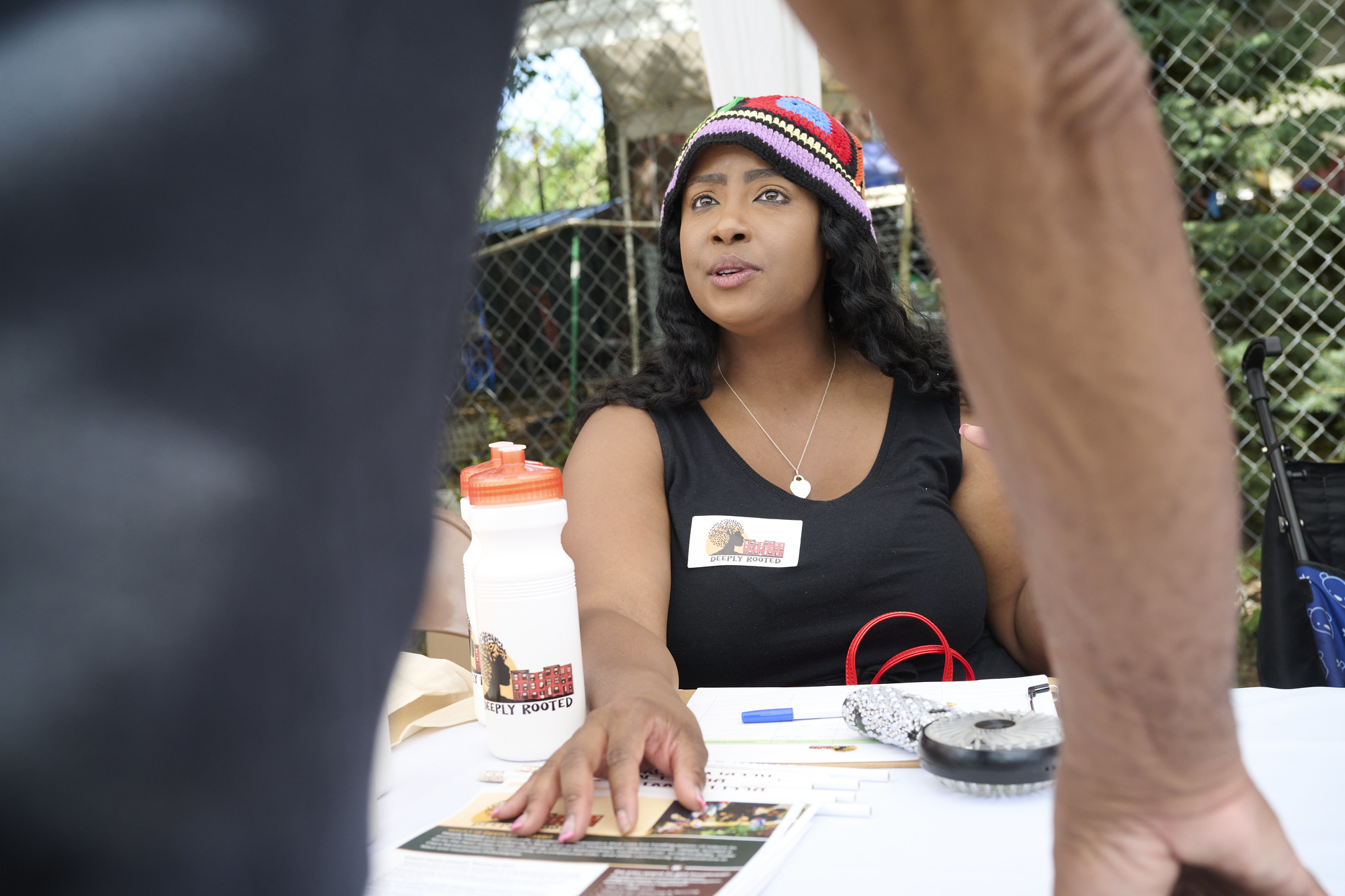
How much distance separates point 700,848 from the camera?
2.49 ft

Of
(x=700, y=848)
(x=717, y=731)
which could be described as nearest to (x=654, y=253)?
(x=717, y=731)

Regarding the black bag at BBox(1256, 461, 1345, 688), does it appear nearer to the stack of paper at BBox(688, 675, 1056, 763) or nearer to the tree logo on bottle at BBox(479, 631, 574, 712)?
the stack of paper at BBox(688, 675, 1056, 763)

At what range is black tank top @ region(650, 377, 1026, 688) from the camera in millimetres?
1600

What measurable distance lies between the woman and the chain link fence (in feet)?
3.93

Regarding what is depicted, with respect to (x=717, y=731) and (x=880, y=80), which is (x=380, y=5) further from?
(x=717, y=731)

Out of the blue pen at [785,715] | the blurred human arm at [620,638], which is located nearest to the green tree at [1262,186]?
the blurred human arm at [620,638]

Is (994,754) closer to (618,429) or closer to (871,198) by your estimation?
(618,429)

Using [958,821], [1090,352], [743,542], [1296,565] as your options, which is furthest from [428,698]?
[1296,565]

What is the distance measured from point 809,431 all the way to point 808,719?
86 centimetres

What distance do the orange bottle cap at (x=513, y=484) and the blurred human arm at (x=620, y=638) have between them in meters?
0.22

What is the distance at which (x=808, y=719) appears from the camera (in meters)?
1.10

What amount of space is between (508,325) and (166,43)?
165 inches

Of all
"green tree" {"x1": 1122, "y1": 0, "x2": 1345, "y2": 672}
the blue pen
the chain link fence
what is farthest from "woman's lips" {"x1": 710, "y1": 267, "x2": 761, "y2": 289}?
"green tree" {"x1": 1122, "y1": 0, "x2": 1345, "y2": 672}

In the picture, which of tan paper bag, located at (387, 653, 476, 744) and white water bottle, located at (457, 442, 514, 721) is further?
tan paper bag, located at (387, 653, 476, 744)
